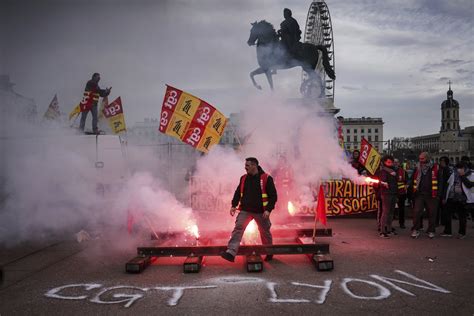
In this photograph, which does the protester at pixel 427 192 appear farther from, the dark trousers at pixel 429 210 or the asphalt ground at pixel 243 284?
the asphalt ground at pixel 243 284

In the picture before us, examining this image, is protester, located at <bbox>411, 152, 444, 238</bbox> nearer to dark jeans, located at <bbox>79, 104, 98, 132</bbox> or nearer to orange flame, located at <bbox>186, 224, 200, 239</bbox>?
orange flame, located at <bbox>186, 224, 200, 239</bbox>

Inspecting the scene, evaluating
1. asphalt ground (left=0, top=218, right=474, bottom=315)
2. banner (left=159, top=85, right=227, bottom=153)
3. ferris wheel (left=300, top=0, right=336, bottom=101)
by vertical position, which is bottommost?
asphalt ground (left=0, top=218, right=474, bottom=315)

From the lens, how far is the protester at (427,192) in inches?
321

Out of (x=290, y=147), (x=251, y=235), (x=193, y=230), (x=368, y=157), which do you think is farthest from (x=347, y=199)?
(x=193, y=230)

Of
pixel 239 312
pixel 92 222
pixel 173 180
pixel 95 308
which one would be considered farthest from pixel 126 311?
pixel 173 180

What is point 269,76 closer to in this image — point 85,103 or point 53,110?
point 53,110

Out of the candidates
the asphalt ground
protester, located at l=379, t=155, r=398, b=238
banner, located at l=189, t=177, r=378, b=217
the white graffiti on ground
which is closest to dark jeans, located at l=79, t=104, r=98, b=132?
banner, located at l=189, t=177, r=378, b=217

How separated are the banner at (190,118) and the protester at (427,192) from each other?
14.6ft

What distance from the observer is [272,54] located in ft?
38.9

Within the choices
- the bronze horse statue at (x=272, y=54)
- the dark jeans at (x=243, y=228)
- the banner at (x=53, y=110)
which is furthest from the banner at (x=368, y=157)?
the banner at (x=53, y=110)

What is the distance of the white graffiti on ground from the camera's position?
4.38 m

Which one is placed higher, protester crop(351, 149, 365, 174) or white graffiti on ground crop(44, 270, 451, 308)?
protester crop(351, 149, 365, 174)

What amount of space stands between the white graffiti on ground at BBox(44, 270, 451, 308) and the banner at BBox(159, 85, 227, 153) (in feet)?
14.7

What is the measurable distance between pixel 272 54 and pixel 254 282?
8319 millimetres
